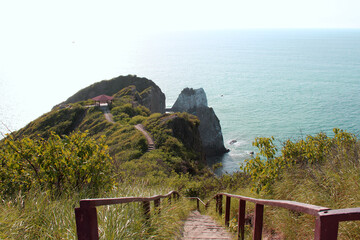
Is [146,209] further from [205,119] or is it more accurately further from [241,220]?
[205,119]

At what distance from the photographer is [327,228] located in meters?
2.04

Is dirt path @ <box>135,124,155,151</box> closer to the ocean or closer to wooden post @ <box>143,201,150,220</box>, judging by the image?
the ocean

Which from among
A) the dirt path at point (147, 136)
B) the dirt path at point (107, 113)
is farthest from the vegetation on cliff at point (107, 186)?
the dirt path at point (107, 113)

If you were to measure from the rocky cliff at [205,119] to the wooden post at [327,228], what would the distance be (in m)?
53.9

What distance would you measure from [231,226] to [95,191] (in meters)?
3.01

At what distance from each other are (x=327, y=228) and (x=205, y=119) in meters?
61.8

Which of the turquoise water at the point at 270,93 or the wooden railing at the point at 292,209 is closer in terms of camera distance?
the wooden railing at the point at 292,209

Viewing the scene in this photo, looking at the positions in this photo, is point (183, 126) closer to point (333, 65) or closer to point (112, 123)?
point (112, 123)

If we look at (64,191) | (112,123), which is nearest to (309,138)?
(64,191)

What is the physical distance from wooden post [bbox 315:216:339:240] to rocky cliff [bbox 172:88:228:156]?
5392 cm

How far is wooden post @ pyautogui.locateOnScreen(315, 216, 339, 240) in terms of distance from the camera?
2027 mm

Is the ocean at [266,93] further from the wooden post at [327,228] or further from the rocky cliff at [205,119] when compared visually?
the wooden post at [327,228]

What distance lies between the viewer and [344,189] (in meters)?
5.14

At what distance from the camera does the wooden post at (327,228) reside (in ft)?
6.65
